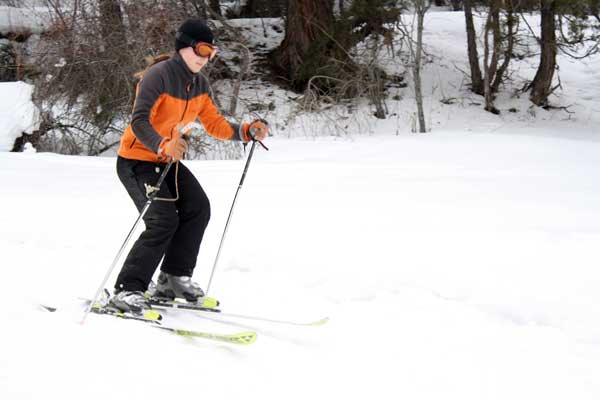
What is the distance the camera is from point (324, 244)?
4.55m

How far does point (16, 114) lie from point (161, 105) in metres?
8.18

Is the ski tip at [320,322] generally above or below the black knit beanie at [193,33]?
below

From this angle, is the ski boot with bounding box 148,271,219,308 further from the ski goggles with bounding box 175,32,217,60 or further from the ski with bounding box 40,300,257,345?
the ski goggles with bounding box 175,32,217,60

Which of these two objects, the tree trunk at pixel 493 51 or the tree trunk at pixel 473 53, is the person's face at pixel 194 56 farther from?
the tree trunk at pixel 473 53

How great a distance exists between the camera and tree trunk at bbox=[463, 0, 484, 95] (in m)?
13.5

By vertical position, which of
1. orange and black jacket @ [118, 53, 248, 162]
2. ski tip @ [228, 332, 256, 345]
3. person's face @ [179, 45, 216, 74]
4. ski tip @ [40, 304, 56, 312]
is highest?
person's face @ [179, 45, 216, 74]

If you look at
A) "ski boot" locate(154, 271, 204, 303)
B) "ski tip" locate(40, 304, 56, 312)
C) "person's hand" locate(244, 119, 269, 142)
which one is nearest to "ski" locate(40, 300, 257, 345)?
"ski tip" locate(40, 304, 56, 312)

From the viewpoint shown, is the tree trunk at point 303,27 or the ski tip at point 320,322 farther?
the tree trunk at point 303,27

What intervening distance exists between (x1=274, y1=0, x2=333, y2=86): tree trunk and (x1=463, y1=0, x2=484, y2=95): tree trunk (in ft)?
9.63

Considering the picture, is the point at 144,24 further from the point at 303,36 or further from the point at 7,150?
the point at 303,36

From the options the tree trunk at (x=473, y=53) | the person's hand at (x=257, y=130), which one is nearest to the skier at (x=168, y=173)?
the person's hand at (x=257, y=130)

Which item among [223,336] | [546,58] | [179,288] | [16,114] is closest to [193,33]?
[179,288]

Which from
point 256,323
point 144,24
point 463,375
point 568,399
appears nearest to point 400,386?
point 463,375

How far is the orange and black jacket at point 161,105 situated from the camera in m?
3.04
